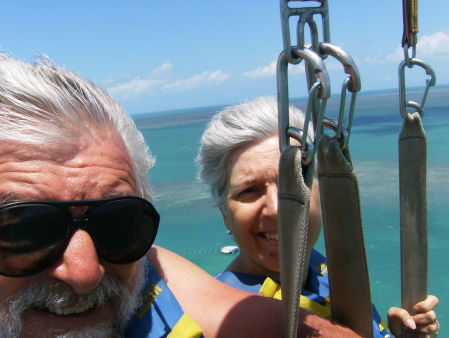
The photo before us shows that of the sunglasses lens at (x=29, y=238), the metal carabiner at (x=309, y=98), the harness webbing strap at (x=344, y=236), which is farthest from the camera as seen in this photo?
the sunglasses lens at (x=29, y=238)

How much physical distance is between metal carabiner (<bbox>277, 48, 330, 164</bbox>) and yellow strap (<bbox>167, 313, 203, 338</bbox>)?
87 cm

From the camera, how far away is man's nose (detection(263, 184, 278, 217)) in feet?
6.83

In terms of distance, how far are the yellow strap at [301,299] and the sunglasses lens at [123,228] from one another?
27.7 inches

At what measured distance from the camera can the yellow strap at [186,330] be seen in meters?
1.57

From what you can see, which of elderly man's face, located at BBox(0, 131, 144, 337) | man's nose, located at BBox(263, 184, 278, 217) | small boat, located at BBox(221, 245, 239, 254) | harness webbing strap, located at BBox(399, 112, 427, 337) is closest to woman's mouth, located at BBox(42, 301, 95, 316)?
elderly man's face, located at BBox(0, 131, 144, 337)

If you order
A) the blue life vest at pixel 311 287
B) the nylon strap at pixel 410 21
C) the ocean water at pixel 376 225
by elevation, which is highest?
the nylon strap at pixel 410 21

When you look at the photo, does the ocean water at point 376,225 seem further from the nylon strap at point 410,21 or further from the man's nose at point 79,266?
the nylon strap at point 410,21

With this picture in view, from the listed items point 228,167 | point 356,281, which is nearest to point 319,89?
point 356,281

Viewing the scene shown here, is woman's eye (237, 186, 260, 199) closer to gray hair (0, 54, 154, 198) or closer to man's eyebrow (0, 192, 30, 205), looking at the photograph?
gray hair (0, 54, 154, 198)

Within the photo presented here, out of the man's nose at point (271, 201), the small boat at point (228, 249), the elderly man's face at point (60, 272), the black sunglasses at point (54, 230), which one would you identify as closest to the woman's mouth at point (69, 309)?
the elderly man's face at point (60, 272)

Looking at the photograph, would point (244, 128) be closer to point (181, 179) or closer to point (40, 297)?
point (40, 297)

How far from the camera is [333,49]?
3.28 ft

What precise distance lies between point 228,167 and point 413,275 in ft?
3.27

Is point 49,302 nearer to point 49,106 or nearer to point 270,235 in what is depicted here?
point 49,106
